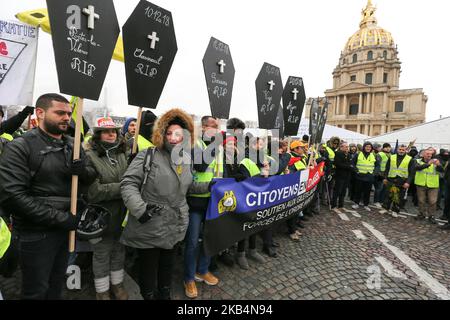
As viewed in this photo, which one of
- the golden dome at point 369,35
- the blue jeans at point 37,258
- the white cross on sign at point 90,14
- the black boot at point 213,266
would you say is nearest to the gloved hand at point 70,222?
the blue jeans at point 37,258

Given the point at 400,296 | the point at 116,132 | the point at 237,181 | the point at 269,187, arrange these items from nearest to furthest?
the point at 116,132
the point at 400,296
the point at 237,181
the point at 269,187

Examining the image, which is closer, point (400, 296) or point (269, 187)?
point (400, 296)

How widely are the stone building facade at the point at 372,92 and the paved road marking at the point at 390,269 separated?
205ft

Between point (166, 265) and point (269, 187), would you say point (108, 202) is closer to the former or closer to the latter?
point (166, 265)

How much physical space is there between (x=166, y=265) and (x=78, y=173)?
125 cm

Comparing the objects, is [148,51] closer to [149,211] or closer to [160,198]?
[160,198]

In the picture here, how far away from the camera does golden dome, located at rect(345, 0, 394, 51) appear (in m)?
65.6

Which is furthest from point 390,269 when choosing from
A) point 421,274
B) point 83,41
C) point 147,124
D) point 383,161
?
point 383,161

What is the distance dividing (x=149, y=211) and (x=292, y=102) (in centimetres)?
433

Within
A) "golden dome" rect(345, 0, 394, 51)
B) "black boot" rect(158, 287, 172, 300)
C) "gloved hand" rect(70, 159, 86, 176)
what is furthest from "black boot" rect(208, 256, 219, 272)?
"golden dome" rect(345, 0, 394, 51)

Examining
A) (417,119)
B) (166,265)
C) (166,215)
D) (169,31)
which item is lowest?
(166,265)

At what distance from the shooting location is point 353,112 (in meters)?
65.2

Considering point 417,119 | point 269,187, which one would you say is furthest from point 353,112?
point 269,187

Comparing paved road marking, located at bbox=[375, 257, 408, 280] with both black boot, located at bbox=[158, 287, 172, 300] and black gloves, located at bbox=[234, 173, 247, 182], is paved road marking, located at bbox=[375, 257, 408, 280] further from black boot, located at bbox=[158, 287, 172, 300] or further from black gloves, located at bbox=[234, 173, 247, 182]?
black boot, located at bbox=[158, 287, 172, 300]
